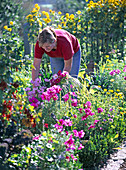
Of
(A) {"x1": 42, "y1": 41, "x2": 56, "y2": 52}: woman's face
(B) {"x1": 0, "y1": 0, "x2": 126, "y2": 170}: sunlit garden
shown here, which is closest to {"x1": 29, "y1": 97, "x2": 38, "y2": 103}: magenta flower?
(B) {"x1": 0, "y1": 0, "x2": 126, "y2": 170}: sunlit garden

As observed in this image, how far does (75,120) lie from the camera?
332 centimetres

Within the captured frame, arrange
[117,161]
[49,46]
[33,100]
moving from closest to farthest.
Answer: [33,100] < [117,161] < [49,46]

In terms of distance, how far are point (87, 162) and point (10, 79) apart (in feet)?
4.16


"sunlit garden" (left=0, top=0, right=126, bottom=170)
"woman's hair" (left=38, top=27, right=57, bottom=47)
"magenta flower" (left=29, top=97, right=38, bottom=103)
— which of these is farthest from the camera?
"woman's hair" (left=38, top=27, right=57, bottom=47)

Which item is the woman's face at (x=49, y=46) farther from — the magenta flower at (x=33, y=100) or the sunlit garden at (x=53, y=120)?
the magenta flower at (x=33, y=100)

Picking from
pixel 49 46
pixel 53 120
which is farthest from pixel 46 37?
pixel 53 120

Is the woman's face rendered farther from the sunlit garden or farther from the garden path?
the garden path

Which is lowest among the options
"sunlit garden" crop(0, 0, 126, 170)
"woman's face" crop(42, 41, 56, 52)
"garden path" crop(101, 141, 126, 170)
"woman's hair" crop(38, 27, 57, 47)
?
"garden path" crop(101, 141, 126, 170)

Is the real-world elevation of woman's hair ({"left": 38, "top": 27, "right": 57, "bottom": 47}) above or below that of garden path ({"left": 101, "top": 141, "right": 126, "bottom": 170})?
above

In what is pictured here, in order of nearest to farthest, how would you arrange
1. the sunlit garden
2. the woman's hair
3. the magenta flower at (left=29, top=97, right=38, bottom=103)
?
the sunlit garden → the magenta flower at (left=29, top=97, right=38, bottom=103) → the woman's hair

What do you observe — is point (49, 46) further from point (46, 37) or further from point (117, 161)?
point (117, 161)

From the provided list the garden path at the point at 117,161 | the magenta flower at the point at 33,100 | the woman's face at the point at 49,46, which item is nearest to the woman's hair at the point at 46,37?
the woman's face at the point at 49,46

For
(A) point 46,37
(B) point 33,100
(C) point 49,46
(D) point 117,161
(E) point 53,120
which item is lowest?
(D) point 117,161

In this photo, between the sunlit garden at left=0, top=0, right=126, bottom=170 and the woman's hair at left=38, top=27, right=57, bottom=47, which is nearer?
the sunlit garden at left=0, top=0, right=126, bottom=170
